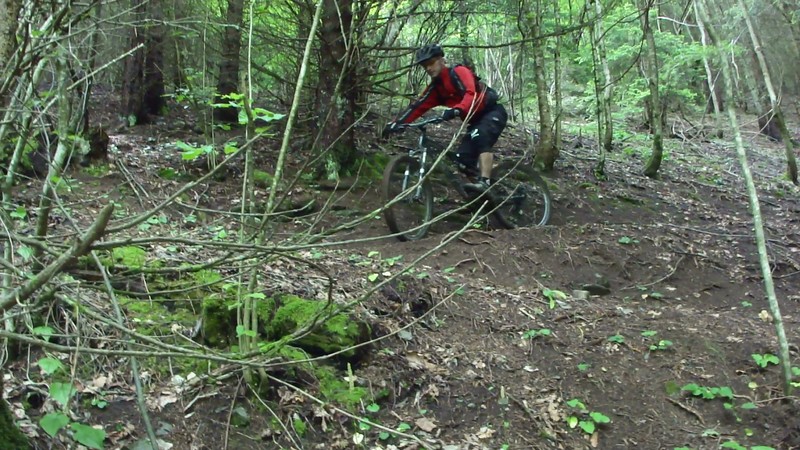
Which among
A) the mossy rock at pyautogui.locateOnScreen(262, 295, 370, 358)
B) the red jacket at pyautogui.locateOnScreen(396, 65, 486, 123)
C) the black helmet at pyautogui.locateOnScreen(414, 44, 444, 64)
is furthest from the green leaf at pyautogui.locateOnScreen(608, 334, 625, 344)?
the black helmet at pyautogui.locateOnScreen(414, 44, 444, 64)

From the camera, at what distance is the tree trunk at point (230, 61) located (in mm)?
8567

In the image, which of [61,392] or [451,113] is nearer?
[61,392]

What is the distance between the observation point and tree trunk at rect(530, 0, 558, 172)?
10.0 metres

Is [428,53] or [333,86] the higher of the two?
[428,53]

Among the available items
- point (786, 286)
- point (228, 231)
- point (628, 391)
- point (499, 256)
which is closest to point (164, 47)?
point (228, 231)

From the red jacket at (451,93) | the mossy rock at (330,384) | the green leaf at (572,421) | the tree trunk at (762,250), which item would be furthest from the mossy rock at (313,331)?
the red jacket at (451,93)

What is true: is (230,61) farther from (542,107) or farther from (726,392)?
(726,392)

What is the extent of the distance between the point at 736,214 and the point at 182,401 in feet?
31.7

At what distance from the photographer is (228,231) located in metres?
6.62

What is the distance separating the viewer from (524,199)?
890 cm

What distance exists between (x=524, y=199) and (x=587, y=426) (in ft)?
15.6

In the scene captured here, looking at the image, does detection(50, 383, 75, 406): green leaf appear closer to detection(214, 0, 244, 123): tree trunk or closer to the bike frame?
the bike frame

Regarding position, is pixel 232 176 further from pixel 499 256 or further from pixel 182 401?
pixel 182 401

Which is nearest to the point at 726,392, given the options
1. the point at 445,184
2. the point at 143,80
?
the point at 445,184
